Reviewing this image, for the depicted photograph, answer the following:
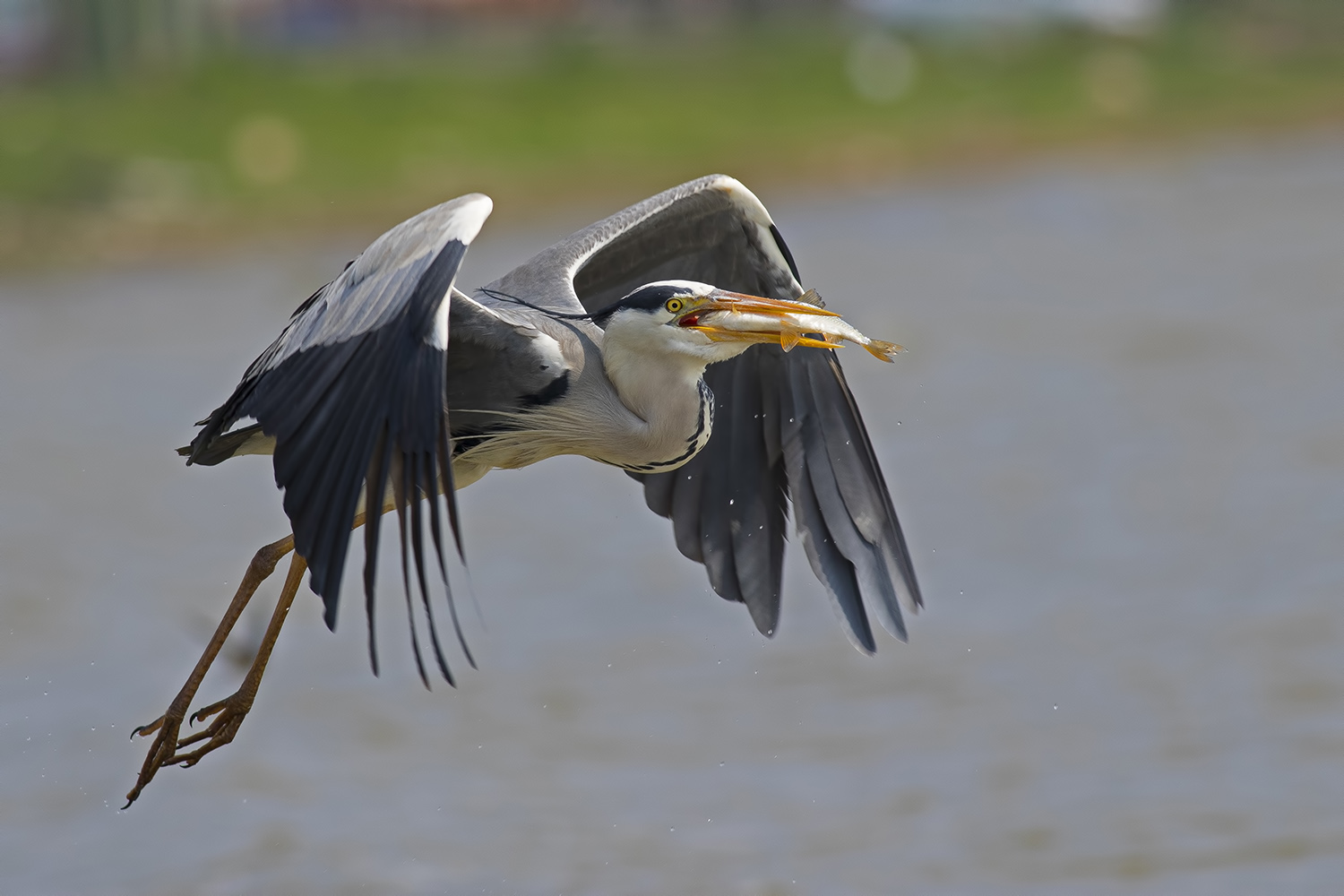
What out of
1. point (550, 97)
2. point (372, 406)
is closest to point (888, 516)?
point (372, 406)

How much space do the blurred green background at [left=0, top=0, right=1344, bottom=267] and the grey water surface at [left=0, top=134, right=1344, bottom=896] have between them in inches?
190

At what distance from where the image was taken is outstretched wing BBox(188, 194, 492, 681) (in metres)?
5.32

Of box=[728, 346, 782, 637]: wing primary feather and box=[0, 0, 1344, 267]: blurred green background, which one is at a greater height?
box=[728, 346, 782, 637]: wing primary feather

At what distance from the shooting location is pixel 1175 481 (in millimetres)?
12531

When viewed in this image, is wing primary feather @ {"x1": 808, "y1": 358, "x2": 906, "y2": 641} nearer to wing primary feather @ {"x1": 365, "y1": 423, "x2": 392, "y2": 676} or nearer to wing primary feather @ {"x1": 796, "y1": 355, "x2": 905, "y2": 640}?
wing primary feather @ {"x1": 796, "y1": 355, "x2": 905, "y2": 640}

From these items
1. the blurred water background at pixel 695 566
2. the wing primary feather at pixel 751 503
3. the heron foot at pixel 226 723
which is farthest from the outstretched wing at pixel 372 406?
the blurred water background at pixel 695 566

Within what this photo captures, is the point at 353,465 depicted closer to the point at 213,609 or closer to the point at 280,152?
the point at 213,609

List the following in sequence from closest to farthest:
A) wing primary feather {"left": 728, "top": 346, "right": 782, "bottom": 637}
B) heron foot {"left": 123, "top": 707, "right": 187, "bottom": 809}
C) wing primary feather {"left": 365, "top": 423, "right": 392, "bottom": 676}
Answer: wing primary feather {"left": 365, "top": 423, "right": 392, "bottom": 676} < heron foot {"left": 123, "top": 707, "right": 187, "bottom": 809} < wing primary feather {"left": 728, "top": 346, "right": 782, "bottom": 637}

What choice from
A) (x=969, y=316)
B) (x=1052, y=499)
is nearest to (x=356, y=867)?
(x=1052, y=499)

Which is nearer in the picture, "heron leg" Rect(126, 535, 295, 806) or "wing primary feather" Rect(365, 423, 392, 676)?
"wing primary feather" Rect(365, 423, 392, 676)

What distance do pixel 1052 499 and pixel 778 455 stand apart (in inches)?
195

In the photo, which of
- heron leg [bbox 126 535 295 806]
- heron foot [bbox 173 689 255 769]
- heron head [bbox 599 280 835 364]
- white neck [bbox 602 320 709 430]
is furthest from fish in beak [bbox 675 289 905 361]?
heron foot [bbox 173 689 255 769]

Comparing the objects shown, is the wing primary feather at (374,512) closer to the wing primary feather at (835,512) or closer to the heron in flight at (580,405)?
the heron in flight at (580,405)

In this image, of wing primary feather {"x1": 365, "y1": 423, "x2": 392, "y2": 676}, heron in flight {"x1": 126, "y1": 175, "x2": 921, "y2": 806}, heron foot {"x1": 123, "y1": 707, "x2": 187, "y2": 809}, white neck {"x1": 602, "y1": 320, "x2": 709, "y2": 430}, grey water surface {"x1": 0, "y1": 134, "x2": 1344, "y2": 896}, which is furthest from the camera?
grey water surface {"x1": 0, "y1": 134, "x2": 1344, "y2": 896}
